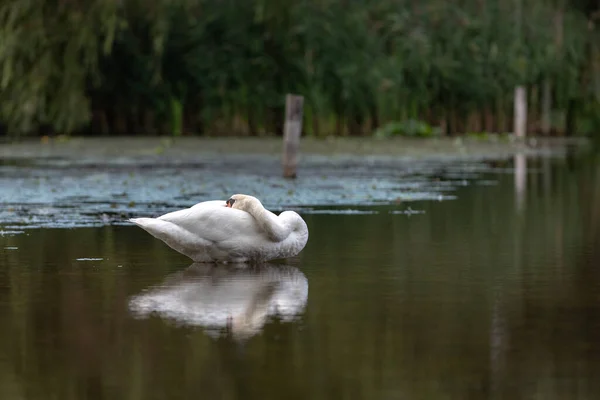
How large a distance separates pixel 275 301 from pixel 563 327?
2.08 meters

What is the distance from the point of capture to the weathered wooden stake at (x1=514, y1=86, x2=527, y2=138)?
44.8 meters

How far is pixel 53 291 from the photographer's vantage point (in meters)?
10.8

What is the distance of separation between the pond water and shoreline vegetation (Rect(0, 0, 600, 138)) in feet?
79.9

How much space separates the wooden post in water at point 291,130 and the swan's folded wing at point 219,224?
492 inches

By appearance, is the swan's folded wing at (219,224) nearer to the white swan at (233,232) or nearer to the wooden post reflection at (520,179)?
the white swan at (233,232)

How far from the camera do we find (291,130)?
2527 centimetres

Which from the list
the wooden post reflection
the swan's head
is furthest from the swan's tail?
the wooden post reflection

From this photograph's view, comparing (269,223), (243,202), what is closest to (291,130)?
(243,202)

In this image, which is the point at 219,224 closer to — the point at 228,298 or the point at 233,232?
the point at 233,232

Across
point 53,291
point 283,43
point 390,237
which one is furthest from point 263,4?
point 53,291

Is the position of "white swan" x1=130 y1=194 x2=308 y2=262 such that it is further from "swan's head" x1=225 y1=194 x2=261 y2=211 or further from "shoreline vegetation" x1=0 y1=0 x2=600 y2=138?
"shoreline vegetation" x1=0 y1=0 x2=600 y2=138

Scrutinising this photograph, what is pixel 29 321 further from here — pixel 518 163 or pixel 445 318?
pixel 518 163

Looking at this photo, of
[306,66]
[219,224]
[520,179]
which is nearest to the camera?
[219,224]

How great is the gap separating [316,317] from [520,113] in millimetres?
36236
